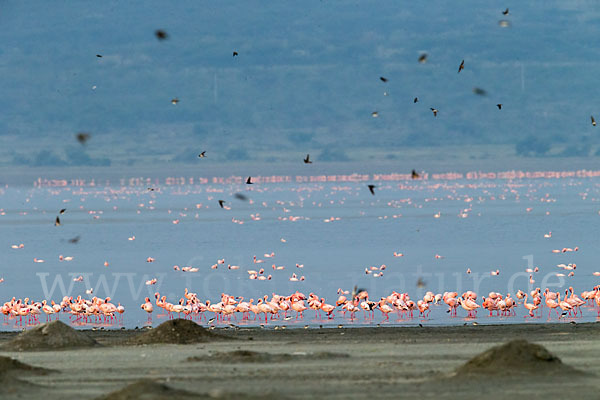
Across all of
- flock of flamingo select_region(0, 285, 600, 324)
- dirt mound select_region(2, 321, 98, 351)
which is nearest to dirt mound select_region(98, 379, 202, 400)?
dirt mound select_region(2, 321, 98, 351)

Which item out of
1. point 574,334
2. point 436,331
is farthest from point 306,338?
point 574,334

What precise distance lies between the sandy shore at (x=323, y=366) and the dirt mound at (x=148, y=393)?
64 centimetres

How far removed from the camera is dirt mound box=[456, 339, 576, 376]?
21234 millimetres

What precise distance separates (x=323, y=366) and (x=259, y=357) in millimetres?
1604

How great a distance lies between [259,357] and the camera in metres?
24.6

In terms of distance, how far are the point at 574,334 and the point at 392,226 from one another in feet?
261

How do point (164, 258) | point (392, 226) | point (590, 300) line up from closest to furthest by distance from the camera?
point (590, 300)
point (164, 258)
point (392, 226)

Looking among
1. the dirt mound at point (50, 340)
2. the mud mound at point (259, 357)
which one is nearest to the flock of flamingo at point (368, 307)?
the dirt mound at point (50, 340)

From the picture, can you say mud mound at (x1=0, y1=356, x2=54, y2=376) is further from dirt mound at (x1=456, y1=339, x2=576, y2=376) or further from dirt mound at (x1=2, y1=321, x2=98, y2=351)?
dirt mound at (x1=456, y1=339, x2=576, y2=376)

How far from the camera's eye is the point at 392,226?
11019 centimetres

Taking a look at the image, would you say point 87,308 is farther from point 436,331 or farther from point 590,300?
point 590,300

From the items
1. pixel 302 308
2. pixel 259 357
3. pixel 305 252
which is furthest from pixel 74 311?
pixel 305 252

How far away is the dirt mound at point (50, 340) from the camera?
92.8 ft

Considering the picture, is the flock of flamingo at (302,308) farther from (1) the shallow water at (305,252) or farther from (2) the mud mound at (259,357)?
(2) the mud mound at (259,357)
